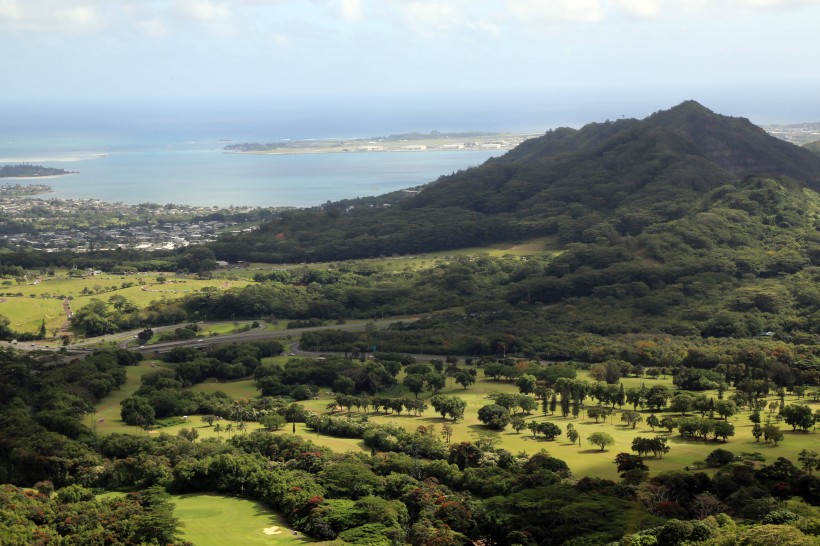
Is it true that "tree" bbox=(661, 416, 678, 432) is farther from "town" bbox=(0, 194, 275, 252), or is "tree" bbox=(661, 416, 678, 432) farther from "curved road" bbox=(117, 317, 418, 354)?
"town" bbox=(0, 194, 275, 252)

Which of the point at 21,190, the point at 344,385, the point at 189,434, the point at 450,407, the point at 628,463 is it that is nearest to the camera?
the point at 628,463

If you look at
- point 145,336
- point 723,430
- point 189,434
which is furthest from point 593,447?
point 145,336

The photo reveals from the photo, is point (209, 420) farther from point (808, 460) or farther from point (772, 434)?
point (808, 460)

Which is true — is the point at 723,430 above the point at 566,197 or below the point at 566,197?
below

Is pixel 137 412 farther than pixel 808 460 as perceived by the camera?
Yes

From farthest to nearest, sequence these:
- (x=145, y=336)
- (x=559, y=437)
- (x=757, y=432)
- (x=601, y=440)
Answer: (x=145, y=336) < (x=559, y=437) < (x=601, y=440) < (x=757, y=432)

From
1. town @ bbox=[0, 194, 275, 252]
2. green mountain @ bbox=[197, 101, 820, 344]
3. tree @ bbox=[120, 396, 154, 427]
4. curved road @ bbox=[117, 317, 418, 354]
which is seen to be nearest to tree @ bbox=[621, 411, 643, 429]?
green mountain @ bbox=[197, 101, 820, 344]

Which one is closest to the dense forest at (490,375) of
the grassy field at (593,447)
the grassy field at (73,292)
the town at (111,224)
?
the grassy field at (593,447)

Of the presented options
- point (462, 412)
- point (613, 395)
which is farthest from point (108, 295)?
point (613, 395)
